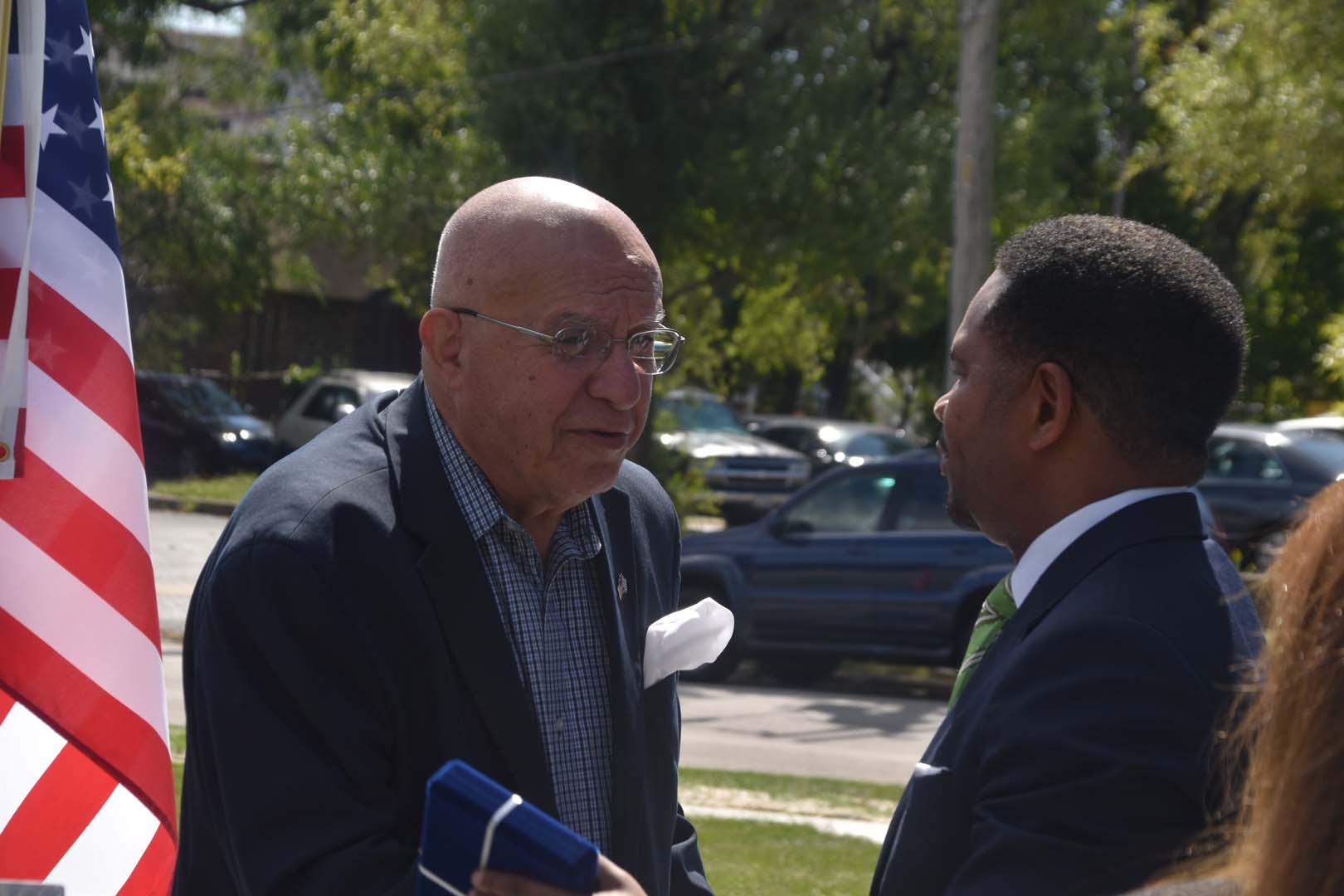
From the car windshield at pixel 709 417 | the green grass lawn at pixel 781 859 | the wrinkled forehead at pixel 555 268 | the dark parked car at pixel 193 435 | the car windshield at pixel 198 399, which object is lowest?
the dark parked car at pixel 193 435

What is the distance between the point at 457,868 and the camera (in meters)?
1.77

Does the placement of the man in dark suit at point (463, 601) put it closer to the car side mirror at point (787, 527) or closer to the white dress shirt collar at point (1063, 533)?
the white dress shirt collar at point (1063, 533)

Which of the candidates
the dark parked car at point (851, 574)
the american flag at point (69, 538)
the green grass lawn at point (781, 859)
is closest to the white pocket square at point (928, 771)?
the american flag at point (69, 538)

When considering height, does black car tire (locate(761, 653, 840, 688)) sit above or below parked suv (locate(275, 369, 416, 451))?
above

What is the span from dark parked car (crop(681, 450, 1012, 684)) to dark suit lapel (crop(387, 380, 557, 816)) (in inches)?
392

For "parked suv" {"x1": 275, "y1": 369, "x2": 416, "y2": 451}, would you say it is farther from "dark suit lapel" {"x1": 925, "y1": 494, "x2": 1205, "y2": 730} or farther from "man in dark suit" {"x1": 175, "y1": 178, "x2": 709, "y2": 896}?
"dark suit lapel" {"x1": 925, "y1": 494, "x2": 1205, "y2": 730}

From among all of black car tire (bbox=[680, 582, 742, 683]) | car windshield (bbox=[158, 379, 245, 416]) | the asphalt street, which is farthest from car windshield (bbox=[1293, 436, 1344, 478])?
car windshield (bbox=[158, 379, 245, 416])

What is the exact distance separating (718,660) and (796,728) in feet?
7.18

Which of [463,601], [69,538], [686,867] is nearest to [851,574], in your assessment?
[69,538]

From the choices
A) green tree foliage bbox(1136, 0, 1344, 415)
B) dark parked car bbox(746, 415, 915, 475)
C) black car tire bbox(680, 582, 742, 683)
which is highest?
green tree foliage bbox(1136, 0, 1344, 415)

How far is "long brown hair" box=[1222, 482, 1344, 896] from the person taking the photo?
4.07 ft

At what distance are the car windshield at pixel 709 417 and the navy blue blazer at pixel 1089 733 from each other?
22722mm

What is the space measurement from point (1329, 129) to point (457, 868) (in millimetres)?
15422

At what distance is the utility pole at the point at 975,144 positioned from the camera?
42.6ft
